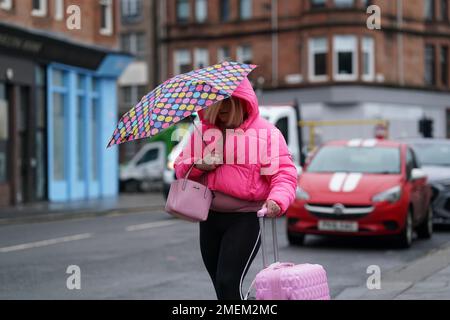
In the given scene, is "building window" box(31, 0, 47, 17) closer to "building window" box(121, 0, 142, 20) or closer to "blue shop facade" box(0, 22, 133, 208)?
"blue shop facade" box(0, 22, 133, 208)

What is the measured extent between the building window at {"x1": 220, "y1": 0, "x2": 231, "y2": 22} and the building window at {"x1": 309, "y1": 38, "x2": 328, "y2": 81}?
19.9 feet

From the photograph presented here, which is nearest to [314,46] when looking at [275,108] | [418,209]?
[275,108]

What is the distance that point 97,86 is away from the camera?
104 feet

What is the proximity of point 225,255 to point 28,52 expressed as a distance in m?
21.9

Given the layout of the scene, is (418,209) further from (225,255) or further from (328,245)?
(225,255)

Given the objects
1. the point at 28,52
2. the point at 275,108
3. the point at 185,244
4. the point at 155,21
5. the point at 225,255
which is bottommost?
the point at 185,244

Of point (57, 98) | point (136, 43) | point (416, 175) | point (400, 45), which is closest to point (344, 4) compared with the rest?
point (400, 45)

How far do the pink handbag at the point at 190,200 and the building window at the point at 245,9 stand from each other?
147 feet

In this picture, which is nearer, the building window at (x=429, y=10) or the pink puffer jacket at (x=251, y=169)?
the pink puffer jacket at (x=251, y=169)

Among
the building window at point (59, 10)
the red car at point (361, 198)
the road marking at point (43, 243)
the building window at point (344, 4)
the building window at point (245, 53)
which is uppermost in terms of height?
the building window at point (344, 4)

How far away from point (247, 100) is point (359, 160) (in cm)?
864

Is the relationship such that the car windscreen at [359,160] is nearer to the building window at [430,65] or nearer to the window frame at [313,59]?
the window frame at [313,59]

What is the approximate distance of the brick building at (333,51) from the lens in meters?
46.2

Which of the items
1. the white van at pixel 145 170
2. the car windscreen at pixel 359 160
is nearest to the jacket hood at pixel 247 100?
the car windscreen at pixel 359 160
